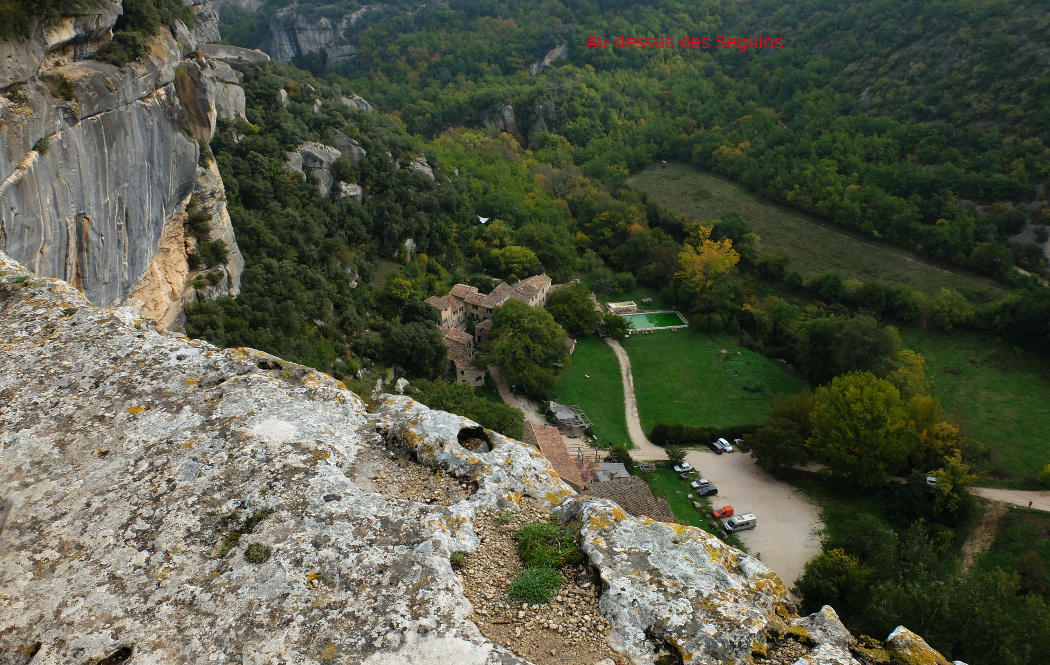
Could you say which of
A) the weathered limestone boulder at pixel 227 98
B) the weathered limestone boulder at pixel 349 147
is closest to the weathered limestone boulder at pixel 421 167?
the weathered limestone boulder at pixel 349 147

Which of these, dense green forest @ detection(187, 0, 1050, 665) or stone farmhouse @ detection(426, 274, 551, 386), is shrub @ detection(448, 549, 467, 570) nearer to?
dense green forest @ detection(187, 0, 1050, 665)

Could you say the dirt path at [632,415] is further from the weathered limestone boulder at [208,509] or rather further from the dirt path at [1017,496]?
the weathered limestone boulder at [208,509]

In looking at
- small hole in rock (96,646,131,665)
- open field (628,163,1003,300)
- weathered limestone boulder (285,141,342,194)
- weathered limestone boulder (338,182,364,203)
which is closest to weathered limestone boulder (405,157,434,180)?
weathered limestone boulder (338,182,364,203)

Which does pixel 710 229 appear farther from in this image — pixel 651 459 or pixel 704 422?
pixel 651 459

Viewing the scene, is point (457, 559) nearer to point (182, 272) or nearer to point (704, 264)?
point (182, 272)

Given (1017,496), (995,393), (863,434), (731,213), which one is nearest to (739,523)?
(863,434)
